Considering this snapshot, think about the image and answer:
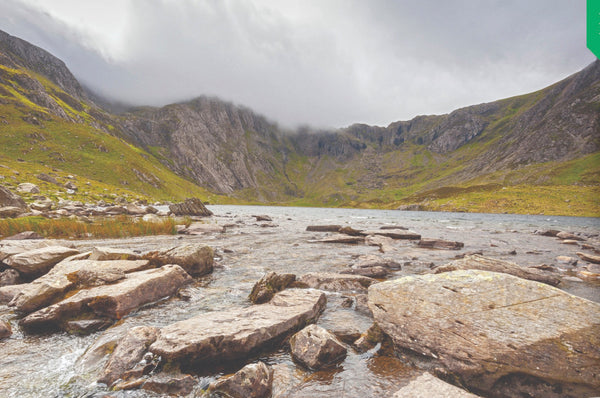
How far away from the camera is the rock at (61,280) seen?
28.4ft

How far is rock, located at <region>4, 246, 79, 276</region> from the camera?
446 inches

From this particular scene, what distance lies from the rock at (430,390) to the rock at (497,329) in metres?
1.00

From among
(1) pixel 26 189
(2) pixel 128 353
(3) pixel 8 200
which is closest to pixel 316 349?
(2) pixel 128 353

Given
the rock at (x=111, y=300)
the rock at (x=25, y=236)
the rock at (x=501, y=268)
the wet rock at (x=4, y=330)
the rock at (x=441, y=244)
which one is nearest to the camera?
the wet rock at (x=4, y=330)

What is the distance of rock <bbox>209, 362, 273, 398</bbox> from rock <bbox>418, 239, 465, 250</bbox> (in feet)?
82.3

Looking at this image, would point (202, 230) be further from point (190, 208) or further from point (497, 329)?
point (190, 208)

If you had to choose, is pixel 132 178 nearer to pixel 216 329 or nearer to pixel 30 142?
pixel 30 142

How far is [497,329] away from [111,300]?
11767 mm

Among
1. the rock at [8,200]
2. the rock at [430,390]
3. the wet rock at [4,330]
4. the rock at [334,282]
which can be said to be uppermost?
the rock at [8,200]

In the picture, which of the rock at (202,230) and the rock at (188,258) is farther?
the rock at (202,230)

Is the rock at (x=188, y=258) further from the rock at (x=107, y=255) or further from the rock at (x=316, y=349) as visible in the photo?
the rock at (x=316, y=349)

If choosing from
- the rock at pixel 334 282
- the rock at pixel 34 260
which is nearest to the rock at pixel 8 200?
the rock at pixel 34 260

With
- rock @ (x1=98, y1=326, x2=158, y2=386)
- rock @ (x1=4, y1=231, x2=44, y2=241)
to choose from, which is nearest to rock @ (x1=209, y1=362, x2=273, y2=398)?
rock @ (x1=98, y1=326, x2=158, y2=386)

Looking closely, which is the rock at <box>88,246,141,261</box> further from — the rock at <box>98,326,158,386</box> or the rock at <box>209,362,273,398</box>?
the rock at <box>209,362,273,398</box>
